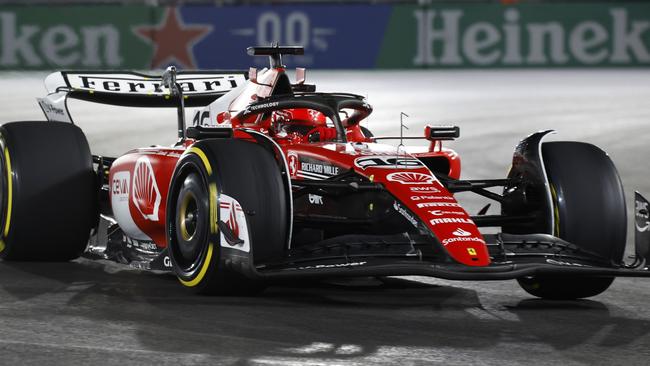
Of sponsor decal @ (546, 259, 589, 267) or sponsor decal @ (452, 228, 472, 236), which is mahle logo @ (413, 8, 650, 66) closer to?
sponsor decal @ (546, 259, 589, 267)

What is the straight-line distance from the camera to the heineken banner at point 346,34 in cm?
3425

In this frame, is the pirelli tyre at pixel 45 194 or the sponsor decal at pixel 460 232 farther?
the pirelli tyre at pixel 45 194

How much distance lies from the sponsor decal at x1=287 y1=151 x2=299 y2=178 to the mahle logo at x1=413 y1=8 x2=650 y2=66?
89.7ft

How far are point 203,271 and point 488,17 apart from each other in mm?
28417

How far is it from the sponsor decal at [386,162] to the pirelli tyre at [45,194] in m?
2.43

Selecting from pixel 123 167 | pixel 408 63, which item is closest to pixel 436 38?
pixel 408 63

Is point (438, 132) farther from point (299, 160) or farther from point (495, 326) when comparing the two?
point (495, 326)

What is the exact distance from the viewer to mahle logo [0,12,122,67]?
34.1m

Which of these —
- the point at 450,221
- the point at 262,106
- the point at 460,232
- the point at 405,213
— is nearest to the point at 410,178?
the point at 405,213

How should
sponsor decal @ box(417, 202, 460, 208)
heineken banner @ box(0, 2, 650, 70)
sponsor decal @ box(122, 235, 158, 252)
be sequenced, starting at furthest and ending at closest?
heineken banner @ box(0, 2, 650, 70) → sponsor decal @ box(122, 235, 158, 252) → sponsor decal @ box(417, 202, 460, 208)

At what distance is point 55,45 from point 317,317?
28.1 meters

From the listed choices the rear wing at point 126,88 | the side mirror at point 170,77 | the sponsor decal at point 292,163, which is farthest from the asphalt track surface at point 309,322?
the rear wing at point 126,88

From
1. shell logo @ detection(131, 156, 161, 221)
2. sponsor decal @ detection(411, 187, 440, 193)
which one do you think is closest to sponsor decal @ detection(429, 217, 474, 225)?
sponsor decal @ detection(411, 187, 440, 193)

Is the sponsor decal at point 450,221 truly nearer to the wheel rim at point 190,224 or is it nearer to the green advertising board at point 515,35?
the wheel rim at point 190,224
